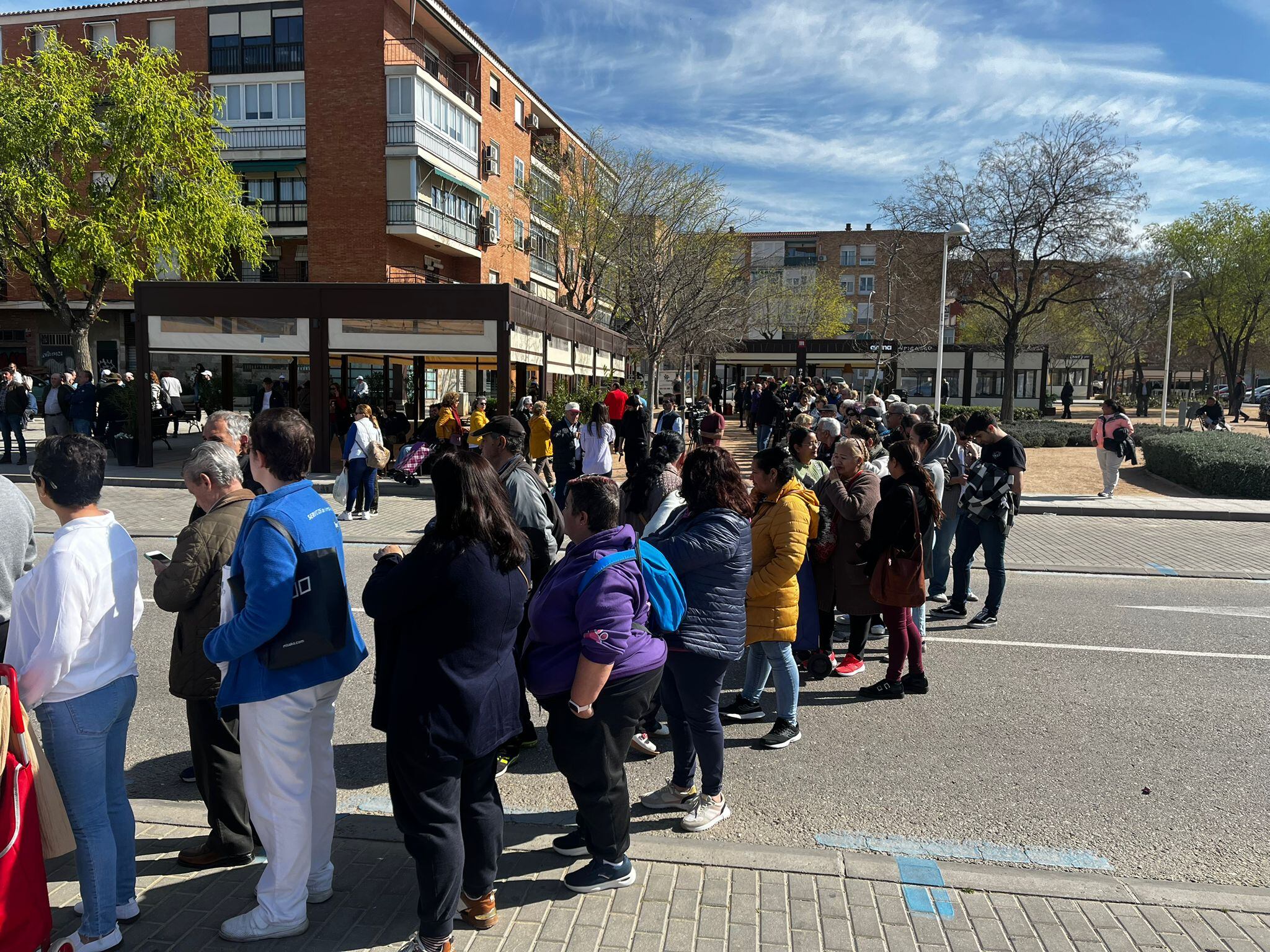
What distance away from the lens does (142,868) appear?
3498mm

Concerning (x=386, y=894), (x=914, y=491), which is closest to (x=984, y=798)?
(x=914, y=491)

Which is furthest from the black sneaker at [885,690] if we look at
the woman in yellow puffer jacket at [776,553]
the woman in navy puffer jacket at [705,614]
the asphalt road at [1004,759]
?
the woman in navy puffer jacket at [705,614]

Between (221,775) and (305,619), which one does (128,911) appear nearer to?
(221,775)

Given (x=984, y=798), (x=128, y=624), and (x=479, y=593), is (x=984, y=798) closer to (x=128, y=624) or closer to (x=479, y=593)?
(x=479, y=593)

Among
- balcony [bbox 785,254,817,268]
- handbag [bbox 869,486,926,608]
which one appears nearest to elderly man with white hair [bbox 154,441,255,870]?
handbag [bbox 869,486,926,608]

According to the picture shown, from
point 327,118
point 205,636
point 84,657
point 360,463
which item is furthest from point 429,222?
point 84,657

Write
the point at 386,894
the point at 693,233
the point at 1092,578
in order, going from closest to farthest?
1. the point at 386,894
2. the point at 1092,578
3. the point at 693,233

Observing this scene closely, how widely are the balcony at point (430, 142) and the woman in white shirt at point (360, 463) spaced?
1035 inches

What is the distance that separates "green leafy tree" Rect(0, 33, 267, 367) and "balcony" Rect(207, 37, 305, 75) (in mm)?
9964

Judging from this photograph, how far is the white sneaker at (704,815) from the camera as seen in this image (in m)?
3.99

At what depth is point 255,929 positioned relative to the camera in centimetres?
305

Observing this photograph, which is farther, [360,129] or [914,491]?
[360,129]

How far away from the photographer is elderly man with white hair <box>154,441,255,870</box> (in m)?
3.39

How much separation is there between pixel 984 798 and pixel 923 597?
1471mm
